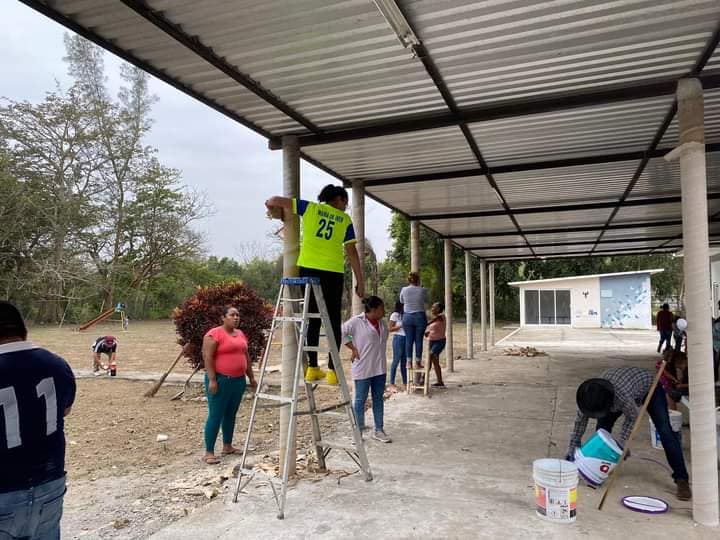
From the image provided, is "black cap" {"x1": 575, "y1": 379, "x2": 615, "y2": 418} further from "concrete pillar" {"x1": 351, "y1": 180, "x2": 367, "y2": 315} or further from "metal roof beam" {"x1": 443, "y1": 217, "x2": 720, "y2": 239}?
"metal roof beam" {"x1": 443, "y1": 217, "x2": 720, "y2": 239}

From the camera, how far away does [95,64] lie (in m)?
34.6

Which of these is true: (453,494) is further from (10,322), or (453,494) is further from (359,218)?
(359,218)

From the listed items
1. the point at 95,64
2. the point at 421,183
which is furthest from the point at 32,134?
the point at 421,183

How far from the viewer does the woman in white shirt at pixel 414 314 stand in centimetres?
872

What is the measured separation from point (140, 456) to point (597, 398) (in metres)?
4.90

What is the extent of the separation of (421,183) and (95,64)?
35959 mm

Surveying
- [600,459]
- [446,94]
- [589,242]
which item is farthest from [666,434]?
[589,242]

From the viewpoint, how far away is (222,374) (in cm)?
518

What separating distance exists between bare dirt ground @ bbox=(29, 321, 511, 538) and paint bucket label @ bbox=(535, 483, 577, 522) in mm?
2189

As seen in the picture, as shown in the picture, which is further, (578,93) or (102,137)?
(102,137)

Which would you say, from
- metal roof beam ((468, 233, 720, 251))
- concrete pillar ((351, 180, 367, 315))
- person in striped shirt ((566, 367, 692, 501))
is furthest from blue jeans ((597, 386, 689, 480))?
metal roof beam ((468, 233, 720, 251))

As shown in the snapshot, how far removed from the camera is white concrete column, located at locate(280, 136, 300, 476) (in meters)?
4.42

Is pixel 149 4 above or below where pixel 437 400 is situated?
above

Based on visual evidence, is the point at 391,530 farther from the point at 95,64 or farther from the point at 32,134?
the point at 95,64
